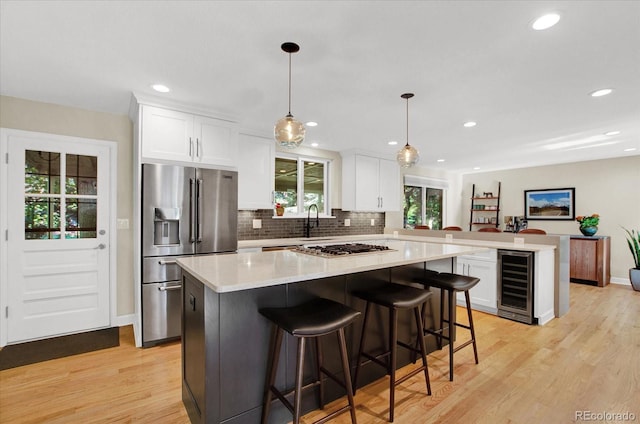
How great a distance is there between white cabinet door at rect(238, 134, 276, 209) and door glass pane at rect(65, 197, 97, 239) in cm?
157

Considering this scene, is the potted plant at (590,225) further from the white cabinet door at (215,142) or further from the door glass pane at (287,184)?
the white cabinet door at (215,142)

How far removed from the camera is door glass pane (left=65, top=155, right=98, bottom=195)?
3.22m

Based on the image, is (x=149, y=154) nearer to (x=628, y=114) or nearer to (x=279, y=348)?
(x=279, y=348)

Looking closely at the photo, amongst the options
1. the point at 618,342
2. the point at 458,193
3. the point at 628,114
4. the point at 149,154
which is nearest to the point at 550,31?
the point at 628,114

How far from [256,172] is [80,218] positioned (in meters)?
2.01

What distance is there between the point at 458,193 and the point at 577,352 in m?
5.69

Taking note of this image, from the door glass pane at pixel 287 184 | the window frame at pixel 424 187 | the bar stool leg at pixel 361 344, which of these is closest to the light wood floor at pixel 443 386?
the bar stool leg at pixel 361 344

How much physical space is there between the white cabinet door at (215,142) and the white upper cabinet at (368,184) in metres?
2.35

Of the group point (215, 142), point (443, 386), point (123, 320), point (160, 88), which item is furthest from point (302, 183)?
point (443, 386)

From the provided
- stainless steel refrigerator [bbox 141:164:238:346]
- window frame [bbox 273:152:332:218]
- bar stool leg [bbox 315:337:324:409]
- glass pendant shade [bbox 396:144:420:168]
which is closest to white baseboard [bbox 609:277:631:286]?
window frame [bbox 273:152:332:218]

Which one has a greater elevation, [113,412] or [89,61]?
[89,61]

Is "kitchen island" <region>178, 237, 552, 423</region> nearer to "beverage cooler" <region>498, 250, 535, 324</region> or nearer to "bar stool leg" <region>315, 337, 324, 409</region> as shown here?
"bar stool leg" <region>315, 337, 324, 409</region>

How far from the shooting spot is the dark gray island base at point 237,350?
1631 millimetres

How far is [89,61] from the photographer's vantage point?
2.29 meters
